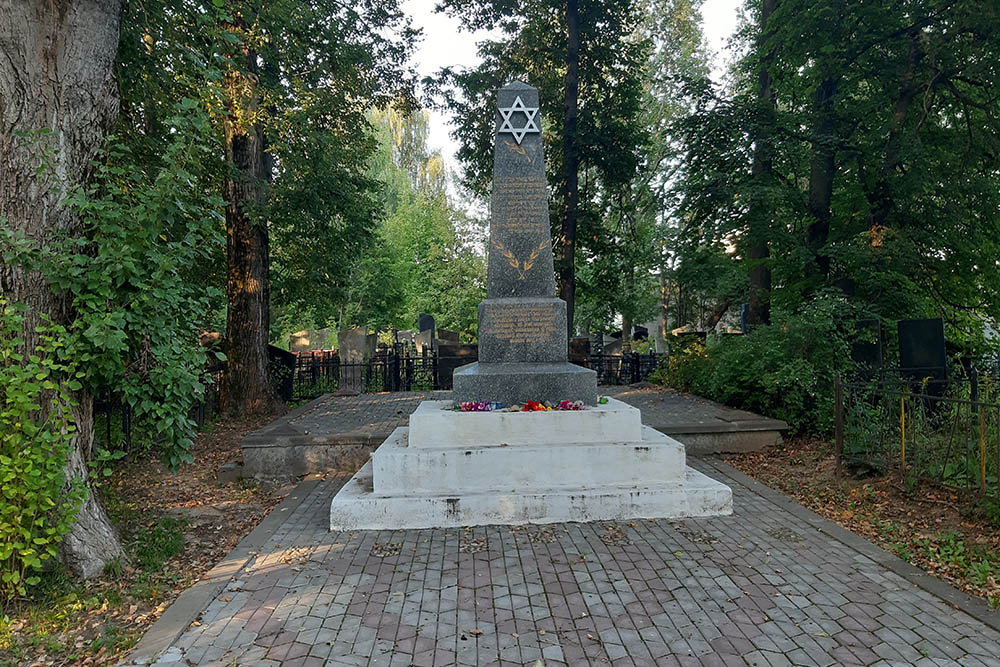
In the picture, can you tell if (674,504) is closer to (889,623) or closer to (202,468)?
(889,623)

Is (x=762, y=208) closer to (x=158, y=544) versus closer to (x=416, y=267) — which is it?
(x=158, y=544)

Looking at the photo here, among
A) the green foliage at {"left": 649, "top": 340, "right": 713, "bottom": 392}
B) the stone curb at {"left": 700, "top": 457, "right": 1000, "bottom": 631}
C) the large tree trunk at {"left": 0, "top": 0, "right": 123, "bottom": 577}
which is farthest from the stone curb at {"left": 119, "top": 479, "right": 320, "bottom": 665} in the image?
the green foliage at {"left": 649, "top": 340, "right": 713, "bottom": 392}

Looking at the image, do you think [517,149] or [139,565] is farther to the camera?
[517,149]

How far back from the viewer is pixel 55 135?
12.4 feet

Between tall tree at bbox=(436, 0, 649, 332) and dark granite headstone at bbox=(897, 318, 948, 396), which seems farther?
tall tree at bbox=(436, 0, 649, 332)

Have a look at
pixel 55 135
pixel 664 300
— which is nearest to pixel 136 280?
pixel 55 135

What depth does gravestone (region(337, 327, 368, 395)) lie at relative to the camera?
12.4 meters

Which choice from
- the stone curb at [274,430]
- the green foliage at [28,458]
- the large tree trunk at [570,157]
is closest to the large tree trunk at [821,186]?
the large tree trunk at [570,157]

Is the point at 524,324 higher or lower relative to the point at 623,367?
higher

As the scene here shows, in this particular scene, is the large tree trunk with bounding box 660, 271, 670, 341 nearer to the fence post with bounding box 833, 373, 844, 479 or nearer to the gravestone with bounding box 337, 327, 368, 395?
the gravestone with bounding box 337, 327, 368, 395

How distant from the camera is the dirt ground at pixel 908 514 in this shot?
395 cm

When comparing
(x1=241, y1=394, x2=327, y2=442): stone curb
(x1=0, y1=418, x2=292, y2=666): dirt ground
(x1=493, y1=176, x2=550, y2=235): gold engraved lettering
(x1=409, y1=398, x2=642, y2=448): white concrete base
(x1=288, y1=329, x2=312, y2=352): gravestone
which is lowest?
(x1=0, y1=418, x2=292, y2=666): dirt ground

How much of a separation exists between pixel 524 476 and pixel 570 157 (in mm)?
10961

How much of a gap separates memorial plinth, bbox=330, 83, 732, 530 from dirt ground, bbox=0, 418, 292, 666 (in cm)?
118
